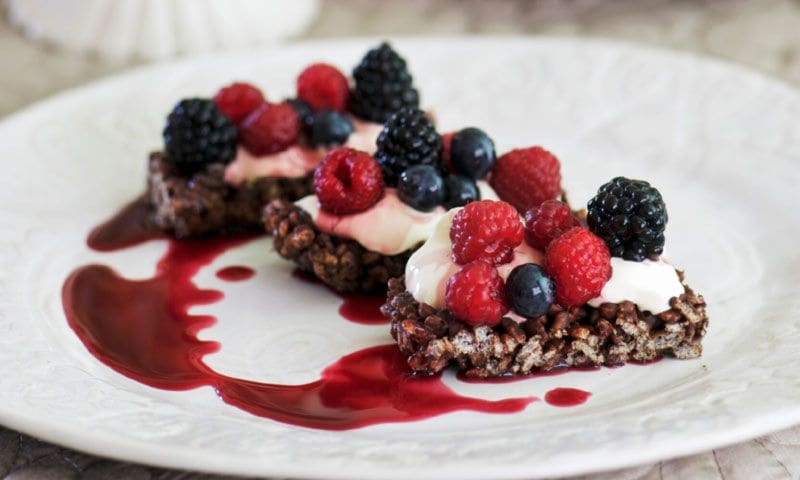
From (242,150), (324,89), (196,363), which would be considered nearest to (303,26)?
(324,89)

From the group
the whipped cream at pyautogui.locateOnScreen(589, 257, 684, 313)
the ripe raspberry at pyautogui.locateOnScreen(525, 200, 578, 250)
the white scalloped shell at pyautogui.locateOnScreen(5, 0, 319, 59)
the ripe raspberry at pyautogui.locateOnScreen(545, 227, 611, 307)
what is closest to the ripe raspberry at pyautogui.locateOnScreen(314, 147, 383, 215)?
the ripe raspberry at pyautogui.locateOnScreen(525, 200, 578, 250)

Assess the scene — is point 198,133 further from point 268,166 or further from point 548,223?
point 548,223

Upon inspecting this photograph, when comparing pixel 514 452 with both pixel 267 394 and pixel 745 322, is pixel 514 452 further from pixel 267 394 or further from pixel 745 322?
pixel 745 322

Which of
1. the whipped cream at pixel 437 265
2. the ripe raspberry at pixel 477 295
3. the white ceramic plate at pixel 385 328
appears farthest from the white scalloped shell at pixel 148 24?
the ripe raspberry at pixel 477 295

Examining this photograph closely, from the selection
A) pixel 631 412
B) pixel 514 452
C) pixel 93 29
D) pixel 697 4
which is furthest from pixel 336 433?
pixel 697 4

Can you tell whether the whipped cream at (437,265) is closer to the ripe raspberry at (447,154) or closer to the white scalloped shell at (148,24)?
the ripe raspberry at (447,154)

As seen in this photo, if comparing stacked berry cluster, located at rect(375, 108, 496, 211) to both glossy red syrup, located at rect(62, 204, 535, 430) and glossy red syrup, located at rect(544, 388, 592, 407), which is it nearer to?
glossy red syrup, located at rect(62, 204, 535, 430)
